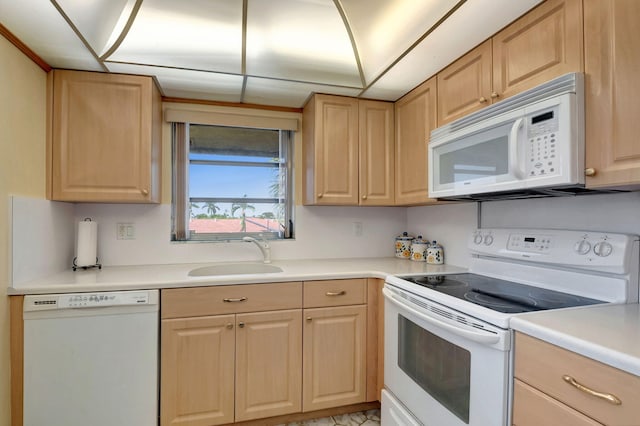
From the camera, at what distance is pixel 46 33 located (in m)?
1.48

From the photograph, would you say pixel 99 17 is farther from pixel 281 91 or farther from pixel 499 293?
pixel 499 293

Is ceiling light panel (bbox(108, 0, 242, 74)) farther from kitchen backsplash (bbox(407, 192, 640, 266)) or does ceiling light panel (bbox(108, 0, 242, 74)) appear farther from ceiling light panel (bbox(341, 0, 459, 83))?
kitchen backsplash (bbox(407, 192, 640, 266))

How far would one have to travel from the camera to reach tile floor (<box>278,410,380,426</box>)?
74.4 inches

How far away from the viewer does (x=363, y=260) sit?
8.25ft

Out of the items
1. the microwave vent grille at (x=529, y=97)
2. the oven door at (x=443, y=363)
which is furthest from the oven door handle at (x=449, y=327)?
→ the microwave vent grille at (x=529, y=97)

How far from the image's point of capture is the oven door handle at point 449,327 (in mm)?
1081

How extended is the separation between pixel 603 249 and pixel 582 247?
0.26 feet

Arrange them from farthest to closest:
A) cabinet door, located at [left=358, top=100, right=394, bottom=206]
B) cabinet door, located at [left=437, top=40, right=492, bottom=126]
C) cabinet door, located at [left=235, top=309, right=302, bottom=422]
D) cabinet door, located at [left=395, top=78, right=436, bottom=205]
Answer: cabinet door, located at [left=358, top=100, right=394, bottom=206], cabinet door, located at [left=395, top=78, right=436, bottom=205], cabinet door, located at [left=235, top=309, right=302, bottom=422], cabinet door, located at [left=437, top=40, right=492, bottom=126]

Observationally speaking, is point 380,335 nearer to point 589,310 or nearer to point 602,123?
point 589,310

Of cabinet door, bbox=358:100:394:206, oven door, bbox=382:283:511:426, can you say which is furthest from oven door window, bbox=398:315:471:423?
cabinet door, bbox=358:100:394:206

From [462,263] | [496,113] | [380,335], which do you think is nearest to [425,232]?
[462,263]

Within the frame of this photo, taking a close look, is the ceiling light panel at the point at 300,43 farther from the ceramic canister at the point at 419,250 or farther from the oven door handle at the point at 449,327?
the oven door handle at the point at 449,327

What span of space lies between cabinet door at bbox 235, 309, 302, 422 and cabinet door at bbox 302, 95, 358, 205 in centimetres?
85

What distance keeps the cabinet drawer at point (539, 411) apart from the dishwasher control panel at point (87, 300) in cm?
159
